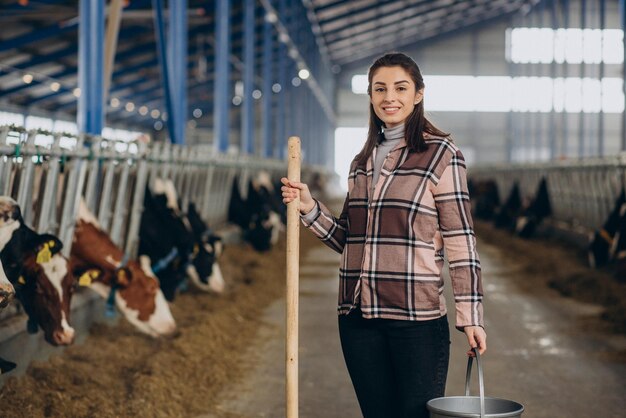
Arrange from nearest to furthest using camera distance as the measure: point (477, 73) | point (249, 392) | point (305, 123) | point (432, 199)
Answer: point (432, 199) → point (249, 392) → point (305, 123) → point (477, 73)

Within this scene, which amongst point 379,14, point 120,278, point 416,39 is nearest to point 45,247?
point 120,278

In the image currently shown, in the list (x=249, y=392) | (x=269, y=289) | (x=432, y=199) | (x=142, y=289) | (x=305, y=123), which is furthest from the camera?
(x=305, y=123)

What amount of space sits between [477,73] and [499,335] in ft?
126

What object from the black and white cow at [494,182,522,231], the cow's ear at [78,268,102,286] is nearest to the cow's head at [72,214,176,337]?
the cow's ear at [78,268,102,286]

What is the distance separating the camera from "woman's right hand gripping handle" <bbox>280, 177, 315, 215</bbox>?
10.2 feet

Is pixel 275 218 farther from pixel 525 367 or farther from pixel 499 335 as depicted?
pixel 525 367

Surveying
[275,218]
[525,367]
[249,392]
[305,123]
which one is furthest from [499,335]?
[305,123]

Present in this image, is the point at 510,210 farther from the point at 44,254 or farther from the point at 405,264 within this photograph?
the point at 405,264

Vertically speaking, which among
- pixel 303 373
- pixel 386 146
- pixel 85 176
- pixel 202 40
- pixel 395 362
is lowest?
pixel 303 373

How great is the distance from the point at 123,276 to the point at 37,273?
1.48 metres

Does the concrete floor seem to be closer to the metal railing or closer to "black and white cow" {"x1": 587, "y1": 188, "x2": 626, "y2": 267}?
"black and white cow" {"x1": 587, "y1": 188, "x2": 626, "y2": 267}

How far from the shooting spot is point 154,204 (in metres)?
7.80

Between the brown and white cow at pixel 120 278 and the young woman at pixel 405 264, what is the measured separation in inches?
132

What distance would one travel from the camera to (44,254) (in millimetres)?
4586
